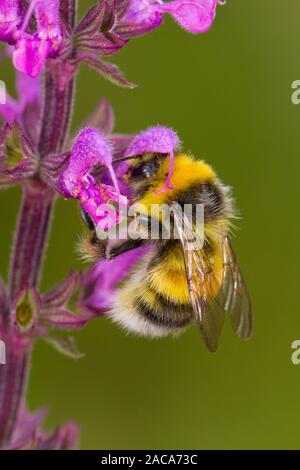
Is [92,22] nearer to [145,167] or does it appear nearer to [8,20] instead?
[8,20]

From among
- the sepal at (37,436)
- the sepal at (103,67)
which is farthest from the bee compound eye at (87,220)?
the sepal at (37,436)

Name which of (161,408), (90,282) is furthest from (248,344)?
(90,282)

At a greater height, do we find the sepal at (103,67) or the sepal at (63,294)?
the sepal at (103,67)

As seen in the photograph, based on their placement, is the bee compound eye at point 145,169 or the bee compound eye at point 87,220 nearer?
the bee compound eye at point 145,169
